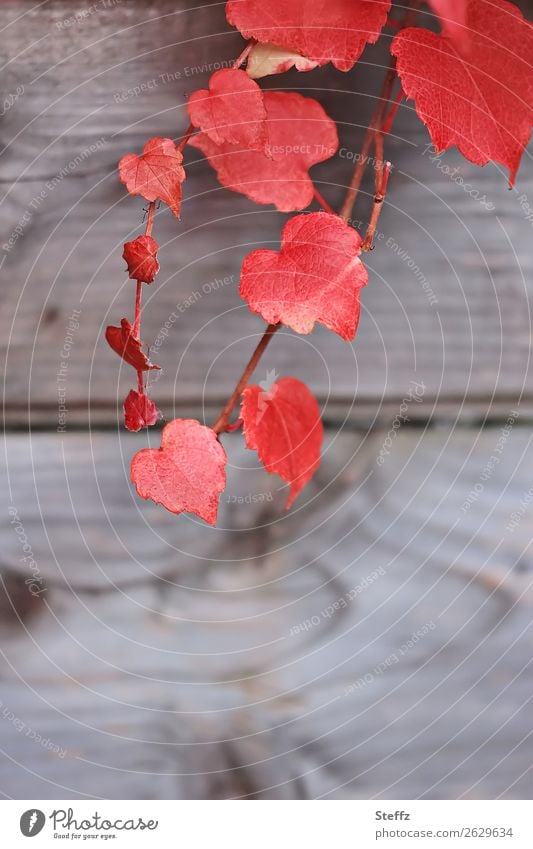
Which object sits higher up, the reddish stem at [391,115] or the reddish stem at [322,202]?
the reddish stem at [391,115]

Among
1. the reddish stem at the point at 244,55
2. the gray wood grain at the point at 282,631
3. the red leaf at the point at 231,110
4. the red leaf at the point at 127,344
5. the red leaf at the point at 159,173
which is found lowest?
the gray wood grain at the point at 282,631

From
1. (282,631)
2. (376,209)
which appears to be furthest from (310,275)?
(282,631)

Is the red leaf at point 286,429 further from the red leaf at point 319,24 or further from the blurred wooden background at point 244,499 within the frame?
the red leaf at point 319,24

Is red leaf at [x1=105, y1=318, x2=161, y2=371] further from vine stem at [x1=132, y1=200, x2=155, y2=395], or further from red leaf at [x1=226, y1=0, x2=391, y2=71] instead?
red leaf at [x1=226, y1=0, x2=391, y2=71]

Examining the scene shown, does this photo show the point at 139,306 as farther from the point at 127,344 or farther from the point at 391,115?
the point at 391,115

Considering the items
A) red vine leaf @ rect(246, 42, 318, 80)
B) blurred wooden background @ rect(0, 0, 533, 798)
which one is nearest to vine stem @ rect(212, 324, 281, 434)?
blurred wooden background @ rect(0, 0, 533, 798)
